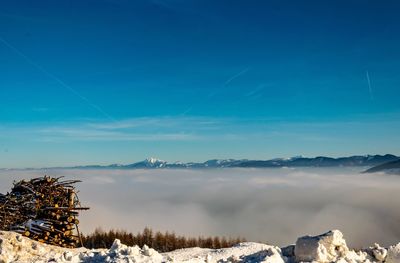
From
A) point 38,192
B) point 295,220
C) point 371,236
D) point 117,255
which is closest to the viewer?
point 117,255

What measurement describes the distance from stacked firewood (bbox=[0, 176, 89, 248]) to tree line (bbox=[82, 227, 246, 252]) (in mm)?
1354

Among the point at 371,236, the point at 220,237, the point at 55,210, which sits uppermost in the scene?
the point at 55,210

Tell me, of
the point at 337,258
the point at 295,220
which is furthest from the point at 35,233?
the point at 295,220

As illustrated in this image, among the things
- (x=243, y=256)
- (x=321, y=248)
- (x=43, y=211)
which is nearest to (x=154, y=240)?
(x=43, y=211)

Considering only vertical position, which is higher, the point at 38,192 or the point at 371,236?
the point at 38,192

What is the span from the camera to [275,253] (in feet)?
33.4

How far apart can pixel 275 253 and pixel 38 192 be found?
30.4 ft

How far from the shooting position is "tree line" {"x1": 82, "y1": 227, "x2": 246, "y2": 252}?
17.8 m

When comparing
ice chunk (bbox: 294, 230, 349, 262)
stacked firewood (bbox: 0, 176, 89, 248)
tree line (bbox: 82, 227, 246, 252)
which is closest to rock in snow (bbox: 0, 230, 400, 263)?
ice chunk (bbox: 294, 230, 349, 262)

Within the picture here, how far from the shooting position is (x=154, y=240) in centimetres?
1811

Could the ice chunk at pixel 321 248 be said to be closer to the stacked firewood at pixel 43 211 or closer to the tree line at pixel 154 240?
the tree line at pixel 154 240

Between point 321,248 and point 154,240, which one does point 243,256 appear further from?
point 154,240

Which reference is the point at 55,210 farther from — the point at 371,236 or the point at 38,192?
the point at 371,236

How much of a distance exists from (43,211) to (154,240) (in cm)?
450
